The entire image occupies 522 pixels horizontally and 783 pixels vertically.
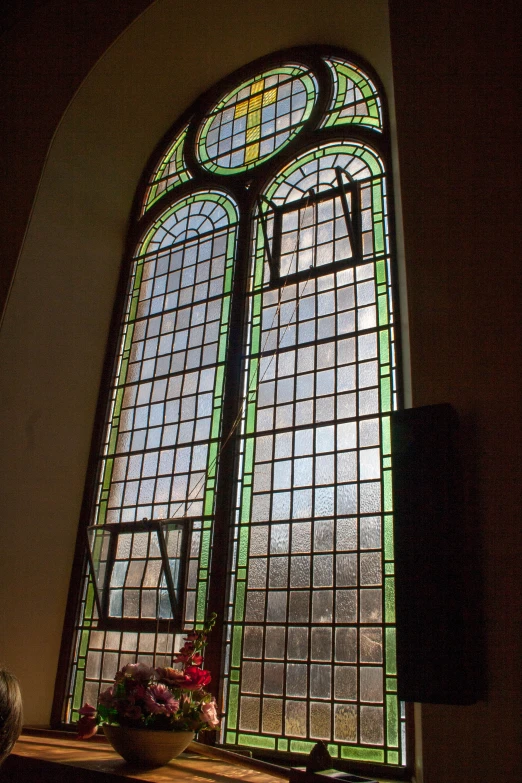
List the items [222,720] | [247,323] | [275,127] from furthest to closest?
[275,127], [247,323], [222,720]

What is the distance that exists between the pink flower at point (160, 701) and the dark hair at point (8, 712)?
1588 mm

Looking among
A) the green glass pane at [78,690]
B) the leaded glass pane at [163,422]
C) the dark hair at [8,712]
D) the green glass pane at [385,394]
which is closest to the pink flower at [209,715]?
the leaded glass pane at [163,422]

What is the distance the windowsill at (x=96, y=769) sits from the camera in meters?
2.37

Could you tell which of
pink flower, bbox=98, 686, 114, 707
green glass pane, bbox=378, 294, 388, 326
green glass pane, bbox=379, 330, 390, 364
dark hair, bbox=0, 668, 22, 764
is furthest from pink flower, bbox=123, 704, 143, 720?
green glass pane, bbox=378, 294, 388, 326

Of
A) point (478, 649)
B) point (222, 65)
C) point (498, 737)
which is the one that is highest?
point (222, 65)

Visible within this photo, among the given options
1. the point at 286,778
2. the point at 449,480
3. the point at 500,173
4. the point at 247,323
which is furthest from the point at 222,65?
the point at 286,778

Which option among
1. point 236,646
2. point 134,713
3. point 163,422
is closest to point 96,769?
point 134,713

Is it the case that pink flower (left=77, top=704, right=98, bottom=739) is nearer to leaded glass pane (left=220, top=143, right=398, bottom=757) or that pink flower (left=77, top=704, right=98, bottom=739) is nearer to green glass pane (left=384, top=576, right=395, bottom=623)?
leaded glass pane (left=220, top=143, right=398, bottom=757)

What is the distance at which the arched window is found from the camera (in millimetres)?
2883

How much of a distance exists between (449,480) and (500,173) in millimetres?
1214

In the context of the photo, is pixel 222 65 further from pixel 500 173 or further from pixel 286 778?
pixel 286 778

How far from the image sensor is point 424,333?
2527 millimetres

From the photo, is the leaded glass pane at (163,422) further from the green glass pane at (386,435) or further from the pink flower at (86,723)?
the green glass pane at (386,435)

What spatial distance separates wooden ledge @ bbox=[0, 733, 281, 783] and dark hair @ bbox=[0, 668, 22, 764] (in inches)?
59.1
